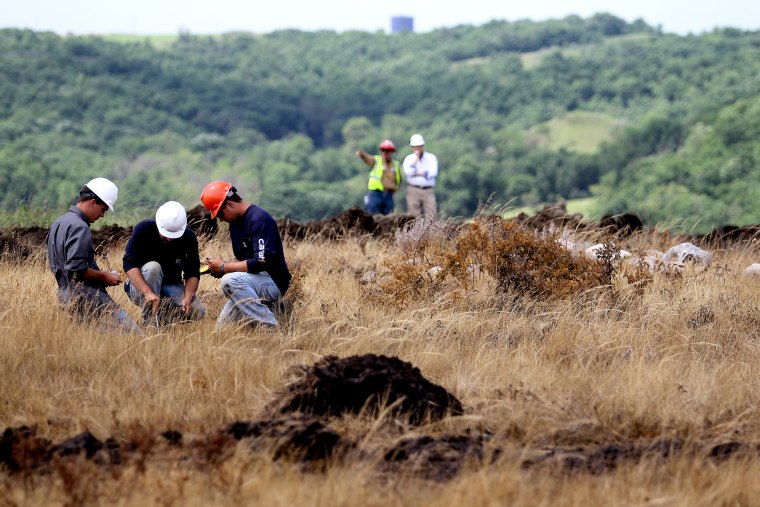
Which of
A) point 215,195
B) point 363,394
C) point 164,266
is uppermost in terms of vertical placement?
point 215,195

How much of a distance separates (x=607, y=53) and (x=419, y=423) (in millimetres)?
165623

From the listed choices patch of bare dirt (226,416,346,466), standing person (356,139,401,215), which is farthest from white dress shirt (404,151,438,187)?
patch of bare dirt (226,416,346,466)

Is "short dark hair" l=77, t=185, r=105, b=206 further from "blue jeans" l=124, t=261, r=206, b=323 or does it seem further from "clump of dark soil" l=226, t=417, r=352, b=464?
"clump of dark soil" l=226, t=417, r=352, b=464

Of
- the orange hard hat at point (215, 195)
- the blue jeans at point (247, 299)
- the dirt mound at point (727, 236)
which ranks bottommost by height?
the dirt mound at point (727, 236)

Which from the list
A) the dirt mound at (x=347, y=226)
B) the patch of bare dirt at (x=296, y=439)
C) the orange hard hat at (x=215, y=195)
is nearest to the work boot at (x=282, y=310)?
the orange hard hat at (x=215, y=195)

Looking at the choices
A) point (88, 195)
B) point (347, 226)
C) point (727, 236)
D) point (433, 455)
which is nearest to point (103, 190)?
point (88, 195)

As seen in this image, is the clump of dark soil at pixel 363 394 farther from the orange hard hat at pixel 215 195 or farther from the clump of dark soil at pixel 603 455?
the orange hard hat at pixel 215 195

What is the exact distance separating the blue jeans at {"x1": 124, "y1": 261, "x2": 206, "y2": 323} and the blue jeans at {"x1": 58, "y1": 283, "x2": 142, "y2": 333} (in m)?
0.29

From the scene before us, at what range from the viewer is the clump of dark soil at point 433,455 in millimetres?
5785

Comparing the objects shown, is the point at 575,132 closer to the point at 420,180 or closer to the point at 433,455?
the point at 420,180

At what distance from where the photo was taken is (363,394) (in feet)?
22.4

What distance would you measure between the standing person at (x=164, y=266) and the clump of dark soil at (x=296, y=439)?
258 cm

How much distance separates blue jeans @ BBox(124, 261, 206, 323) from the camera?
8.77 metres

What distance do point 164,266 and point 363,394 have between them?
283cm
